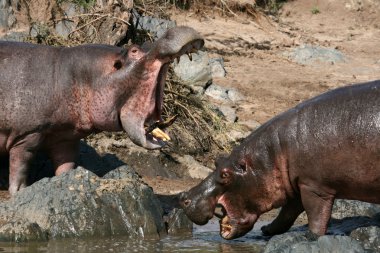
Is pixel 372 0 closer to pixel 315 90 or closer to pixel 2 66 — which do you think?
pixel 315 90

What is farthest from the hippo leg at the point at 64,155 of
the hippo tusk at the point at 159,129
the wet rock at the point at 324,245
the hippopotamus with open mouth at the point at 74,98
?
the wet rock at the point at 324,245

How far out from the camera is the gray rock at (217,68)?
14.0 meters

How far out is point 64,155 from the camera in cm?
869

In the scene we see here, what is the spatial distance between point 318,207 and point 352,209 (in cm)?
152

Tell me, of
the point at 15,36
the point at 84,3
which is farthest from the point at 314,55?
the point at 15,36

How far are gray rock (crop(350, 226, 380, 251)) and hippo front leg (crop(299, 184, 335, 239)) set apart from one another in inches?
9.2

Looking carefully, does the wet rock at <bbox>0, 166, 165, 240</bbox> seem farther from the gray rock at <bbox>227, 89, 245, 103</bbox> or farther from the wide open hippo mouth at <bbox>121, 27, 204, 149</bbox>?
the gray rock at <bbox>227, 89, 245, 103</bbox>

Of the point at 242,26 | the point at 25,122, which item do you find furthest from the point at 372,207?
the point at 242,26

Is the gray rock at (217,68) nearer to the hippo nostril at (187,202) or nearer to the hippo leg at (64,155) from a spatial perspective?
the hippo leg at (64,155)

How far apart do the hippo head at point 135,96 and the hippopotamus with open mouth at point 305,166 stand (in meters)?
1.04

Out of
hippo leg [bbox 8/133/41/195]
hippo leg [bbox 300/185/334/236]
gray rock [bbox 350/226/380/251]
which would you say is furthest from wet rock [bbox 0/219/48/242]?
gray rock [bbox 350/226/380/251]

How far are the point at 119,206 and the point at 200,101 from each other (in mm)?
4058

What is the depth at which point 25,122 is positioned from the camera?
8320mm

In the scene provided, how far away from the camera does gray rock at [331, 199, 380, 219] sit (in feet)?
27.3
